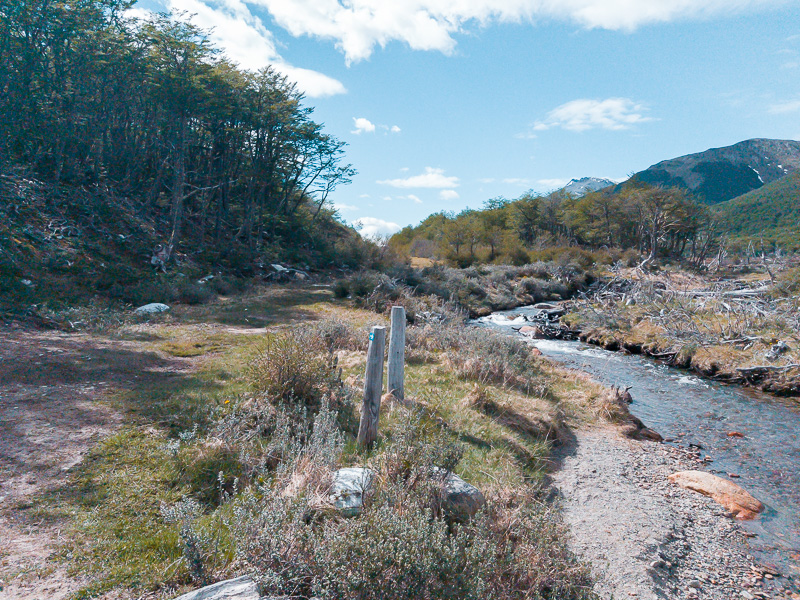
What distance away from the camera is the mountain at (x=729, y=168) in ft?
441

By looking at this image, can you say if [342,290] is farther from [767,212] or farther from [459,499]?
[767,212]

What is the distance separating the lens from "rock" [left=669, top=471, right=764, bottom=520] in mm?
5582

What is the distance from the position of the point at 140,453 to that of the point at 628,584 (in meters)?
4.59

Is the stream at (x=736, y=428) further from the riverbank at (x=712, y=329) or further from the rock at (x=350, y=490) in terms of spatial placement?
the rock at (x=350, y=490)

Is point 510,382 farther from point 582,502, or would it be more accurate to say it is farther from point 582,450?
point 582,502

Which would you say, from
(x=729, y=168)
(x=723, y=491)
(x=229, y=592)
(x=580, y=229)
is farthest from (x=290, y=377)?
(x=729, y=168)

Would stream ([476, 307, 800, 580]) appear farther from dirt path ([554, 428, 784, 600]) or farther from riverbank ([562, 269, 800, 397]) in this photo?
riverbank ([562, 269, 800, 397])

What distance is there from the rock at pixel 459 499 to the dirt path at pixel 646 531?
1.01 meters

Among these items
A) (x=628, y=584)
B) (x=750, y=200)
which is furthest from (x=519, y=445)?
(x=750, y=200)

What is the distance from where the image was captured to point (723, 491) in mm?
5879

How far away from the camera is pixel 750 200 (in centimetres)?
8456

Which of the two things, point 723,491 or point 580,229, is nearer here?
point 723,491

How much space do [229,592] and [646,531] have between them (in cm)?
432

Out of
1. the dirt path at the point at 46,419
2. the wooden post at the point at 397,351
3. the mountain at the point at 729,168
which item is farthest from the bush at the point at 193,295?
the mountain at the point at 729,168
